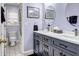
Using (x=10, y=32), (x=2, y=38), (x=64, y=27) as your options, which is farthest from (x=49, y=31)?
(x=2, y=38)

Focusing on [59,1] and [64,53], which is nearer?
[64,53]

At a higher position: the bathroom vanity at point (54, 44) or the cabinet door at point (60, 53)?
the bathroom vanity at point (54, 44)

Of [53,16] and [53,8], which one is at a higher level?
[53,8]

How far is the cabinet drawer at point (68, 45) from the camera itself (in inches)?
47.1

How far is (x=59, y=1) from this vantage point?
4.78ft

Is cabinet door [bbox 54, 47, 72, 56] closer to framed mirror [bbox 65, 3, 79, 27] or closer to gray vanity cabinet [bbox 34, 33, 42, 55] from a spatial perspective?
gray vanity cabinet [bbox 34, 33, 42, 55]

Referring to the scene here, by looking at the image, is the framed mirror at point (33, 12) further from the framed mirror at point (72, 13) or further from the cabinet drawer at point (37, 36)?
the framed mirror at point (72, 13)

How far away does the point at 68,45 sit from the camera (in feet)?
4.16

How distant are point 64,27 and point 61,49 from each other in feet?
1.19

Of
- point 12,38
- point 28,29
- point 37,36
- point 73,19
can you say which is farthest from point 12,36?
point 73,19

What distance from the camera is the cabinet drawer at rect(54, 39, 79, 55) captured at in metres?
1.20

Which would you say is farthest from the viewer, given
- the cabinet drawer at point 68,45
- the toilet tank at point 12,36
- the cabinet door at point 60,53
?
the toilet tank at point 12,36

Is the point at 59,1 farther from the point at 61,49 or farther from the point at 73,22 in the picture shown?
the point at 61,49

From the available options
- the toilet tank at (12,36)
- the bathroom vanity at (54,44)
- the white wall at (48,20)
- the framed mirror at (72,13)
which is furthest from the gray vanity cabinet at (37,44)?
the framed mirror at (72,13)
